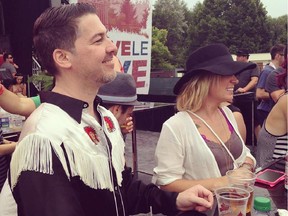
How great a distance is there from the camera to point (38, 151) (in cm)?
107

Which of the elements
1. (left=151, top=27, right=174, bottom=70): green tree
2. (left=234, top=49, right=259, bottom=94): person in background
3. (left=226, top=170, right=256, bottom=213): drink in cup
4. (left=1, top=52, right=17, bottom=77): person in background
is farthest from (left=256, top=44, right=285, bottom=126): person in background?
(left=151, top=27, right=174, bottom=70): green tree

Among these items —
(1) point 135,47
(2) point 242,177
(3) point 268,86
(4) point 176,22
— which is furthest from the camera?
(4) point 176,22

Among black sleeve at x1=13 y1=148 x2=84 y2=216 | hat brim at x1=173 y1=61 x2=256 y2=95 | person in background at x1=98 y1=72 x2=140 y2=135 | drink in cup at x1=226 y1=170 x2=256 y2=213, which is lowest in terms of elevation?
drink in cup at x1=226 y1=170 x2=256 y2=213

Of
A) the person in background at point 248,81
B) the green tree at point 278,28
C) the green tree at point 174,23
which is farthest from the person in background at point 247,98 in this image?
the green tree at point 174,23

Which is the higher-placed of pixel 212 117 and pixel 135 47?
pixel 135 47

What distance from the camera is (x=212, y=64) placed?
2.23 meters

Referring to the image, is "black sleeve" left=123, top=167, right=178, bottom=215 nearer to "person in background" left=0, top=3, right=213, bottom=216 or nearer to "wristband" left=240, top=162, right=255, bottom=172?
"person in background" left=0, top=3, right=213, bottom=216

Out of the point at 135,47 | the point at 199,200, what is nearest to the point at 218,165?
the point at 199,200

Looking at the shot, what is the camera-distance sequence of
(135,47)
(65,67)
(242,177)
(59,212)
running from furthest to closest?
(135,47) < (242,177) < (65,67) < (59,212)

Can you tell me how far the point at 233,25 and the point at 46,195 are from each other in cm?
5392

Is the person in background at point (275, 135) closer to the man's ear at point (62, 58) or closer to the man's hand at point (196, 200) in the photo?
the man's hand at point (196, 200)

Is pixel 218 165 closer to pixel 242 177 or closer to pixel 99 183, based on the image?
pixel 242 177

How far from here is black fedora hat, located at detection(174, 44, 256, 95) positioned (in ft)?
7.13

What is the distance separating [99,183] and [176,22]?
219 ft
